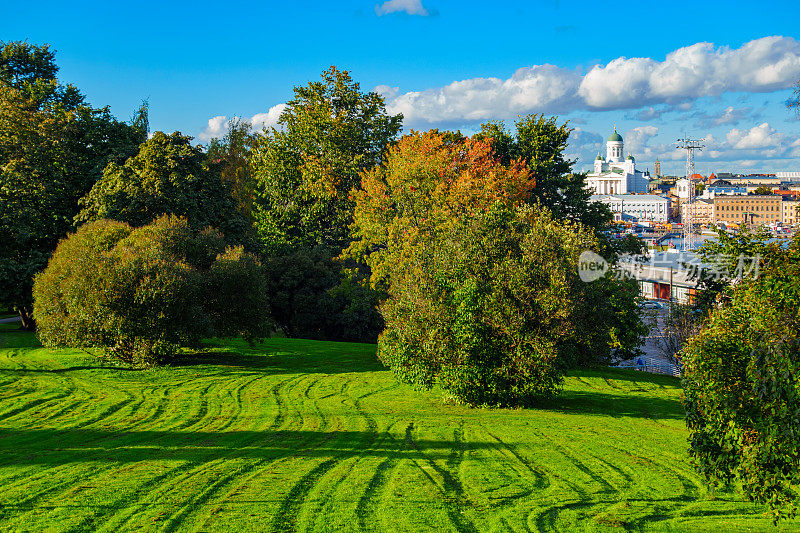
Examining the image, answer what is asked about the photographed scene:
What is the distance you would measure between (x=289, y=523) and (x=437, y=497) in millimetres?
2678

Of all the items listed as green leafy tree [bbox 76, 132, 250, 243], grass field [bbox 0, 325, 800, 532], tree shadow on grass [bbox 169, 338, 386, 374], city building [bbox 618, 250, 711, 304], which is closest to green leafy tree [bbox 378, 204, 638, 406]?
grass field [bbox 0, 325, 800, 532]

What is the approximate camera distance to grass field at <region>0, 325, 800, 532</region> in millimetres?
9453

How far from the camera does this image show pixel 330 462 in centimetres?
1230

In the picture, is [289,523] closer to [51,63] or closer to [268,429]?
[268,429]

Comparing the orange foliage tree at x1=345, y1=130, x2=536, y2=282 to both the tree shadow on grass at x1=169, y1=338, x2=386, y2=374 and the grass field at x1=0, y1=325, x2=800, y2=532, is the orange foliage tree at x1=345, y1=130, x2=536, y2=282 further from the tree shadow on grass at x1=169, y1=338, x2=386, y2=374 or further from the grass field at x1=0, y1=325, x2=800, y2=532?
the grass field at x1=0, y1=325, x2=800, y2=532

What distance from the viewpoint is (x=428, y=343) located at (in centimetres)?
1819

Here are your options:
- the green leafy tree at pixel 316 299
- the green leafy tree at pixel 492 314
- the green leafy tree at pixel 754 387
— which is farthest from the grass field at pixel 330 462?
the green leafy tree at pixel 316 299

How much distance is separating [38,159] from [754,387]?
37648mm

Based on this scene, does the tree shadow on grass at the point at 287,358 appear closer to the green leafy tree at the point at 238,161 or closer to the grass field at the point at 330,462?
the grass field at the point at 330,462

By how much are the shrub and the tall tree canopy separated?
7263 mm

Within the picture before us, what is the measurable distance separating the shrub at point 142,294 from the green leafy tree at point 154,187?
Answer: 18.9ft

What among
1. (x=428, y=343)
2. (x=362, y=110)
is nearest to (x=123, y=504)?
(x=428, y=343)

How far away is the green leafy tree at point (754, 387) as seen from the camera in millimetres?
7316

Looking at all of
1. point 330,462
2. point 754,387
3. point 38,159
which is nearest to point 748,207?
point 38,159
